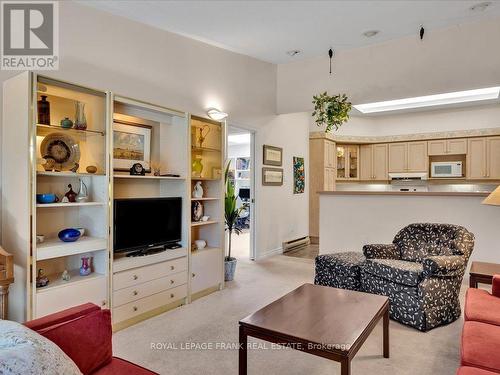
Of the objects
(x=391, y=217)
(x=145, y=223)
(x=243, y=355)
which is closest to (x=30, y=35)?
(x=145, y=223)

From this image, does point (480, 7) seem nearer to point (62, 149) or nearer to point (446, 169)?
point (446, 169)

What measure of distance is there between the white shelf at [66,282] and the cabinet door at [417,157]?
657cm

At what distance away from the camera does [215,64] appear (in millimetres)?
4434

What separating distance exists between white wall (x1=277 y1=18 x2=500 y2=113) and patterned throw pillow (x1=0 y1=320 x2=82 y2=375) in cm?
467

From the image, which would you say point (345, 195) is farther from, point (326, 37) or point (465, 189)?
point (465, 189)

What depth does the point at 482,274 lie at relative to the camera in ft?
8.77

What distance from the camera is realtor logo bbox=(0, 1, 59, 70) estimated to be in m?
2.66

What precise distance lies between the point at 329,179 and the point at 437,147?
7.52 ft

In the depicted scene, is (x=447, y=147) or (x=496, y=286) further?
(x=447, y=147)

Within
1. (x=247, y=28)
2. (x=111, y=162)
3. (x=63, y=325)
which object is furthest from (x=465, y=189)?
(x=63, y=325)

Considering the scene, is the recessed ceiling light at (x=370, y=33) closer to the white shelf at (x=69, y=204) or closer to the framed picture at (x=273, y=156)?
the framed picture at (x=273, y=156)

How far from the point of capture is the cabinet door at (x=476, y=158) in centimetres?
641

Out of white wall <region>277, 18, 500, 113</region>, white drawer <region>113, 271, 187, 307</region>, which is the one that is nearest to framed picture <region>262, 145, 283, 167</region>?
white wall <region>277, 18, 500, 113</region>

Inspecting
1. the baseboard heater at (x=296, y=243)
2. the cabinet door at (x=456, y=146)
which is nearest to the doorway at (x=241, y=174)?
the baseboard heater at (x=296, y=243)
